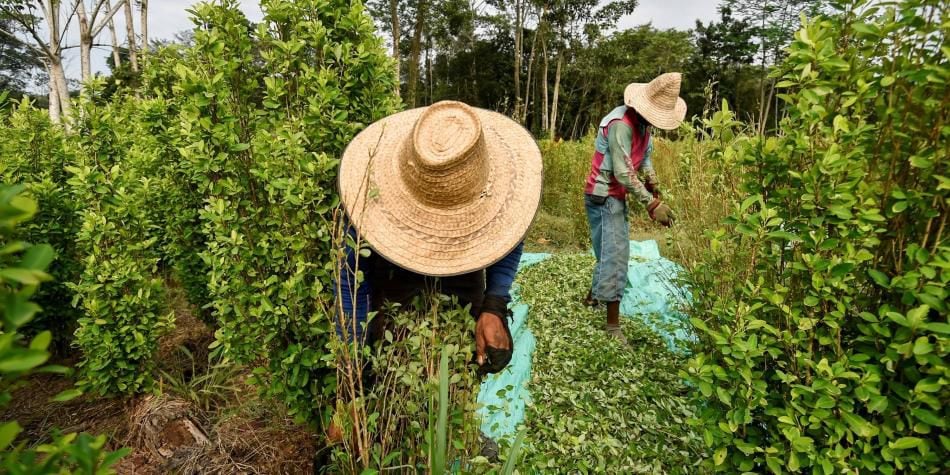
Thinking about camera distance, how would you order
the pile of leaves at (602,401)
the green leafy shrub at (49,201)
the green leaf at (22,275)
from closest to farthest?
the green leaf at (22,275) < the pile of leaves at (602,401) < the green leafy shrub at (49,201)

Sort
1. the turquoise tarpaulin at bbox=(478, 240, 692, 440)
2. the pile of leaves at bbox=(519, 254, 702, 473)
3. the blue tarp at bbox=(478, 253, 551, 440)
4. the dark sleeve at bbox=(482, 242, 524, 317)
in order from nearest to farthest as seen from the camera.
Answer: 1. the dark sleeve at bbox=(482, 242, 524, 317)
2. the pile of leaves at bbox=(519, 254, 702, 473)
3. the blue tarp at bbox=(478, 253, 551, 440)
4. the turquoise tarpaulin at bbox=(478, 240, 692, 440)

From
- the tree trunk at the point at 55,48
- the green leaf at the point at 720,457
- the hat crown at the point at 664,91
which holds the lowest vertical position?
the green leaf at the point at 720,457

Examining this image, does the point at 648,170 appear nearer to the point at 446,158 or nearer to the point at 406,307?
the point at 406,307

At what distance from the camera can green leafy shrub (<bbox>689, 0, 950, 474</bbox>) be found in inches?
47.0

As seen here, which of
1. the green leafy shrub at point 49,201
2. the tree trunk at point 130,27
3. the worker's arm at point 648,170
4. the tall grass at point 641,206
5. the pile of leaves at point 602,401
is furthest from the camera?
the tree trunk at point 130,27

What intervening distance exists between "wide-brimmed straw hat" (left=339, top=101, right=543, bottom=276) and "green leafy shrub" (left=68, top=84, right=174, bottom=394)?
1.91 metres

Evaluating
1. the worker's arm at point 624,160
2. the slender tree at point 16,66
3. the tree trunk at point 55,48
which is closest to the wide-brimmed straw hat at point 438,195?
the worker's arm at point 624,160

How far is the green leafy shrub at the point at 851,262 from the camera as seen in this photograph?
1.19m

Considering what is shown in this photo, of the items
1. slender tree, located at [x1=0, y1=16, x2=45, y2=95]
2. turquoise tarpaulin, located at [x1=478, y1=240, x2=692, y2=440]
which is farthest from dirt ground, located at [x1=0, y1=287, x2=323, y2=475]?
slender tree, located at [x1=0, y1=16, x2=45, y2=95]

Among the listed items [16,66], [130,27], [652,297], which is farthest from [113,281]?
[16,66]

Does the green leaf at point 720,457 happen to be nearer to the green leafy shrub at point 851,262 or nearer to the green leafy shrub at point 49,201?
the green leafy shrub at point 851,262

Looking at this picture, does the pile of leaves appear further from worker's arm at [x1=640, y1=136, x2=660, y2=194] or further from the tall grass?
worker's arm at [x1=640, y1=136, x2=660, y2=194]

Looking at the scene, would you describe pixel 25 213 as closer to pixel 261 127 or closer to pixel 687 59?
pixel 261 127

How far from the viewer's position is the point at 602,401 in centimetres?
306
